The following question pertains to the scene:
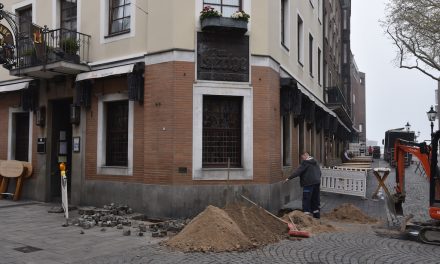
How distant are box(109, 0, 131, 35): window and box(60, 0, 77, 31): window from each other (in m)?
1.69

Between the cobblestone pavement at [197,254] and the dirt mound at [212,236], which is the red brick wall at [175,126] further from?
the dirt mound at [212,236]

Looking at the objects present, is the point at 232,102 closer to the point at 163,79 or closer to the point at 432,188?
the point at 163,79

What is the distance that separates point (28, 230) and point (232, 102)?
613 centimetres

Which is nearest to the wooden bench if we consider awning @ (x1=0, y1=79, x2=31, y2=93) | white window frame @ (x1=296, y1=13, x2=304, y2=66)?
awning @ (x1=0, y1=79, x2=31, y2=93)

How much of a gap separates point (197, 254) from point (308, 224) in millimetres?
3500

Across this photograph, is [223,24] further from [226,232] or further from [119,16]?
[226,232]

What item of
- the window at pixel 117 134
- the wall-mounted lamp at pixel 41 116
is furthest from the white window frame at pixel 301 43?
the wall-mounted lamp at pixel 41 116

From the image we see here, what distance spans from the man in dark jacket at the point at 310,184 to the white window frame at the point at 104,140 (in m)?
4.49

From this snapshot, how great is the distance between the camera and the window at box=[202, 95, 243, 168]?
41.3 ft

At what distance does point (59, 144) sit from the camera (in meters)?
15.7

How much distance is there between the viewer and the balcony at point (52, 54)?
13625mm

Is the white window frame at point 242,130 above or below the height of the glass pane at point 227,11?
below

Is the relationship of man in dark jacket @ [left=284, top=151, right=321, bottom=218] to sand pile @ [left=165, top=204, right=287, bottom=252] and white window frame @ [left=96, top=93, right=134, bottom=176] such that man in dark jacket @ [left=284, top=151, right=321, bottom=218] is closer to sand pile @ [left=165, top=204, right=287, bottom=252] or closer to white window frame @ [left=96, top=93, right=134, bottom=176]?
sand pile @ [left=165, top=204, right=287, bottom=252]

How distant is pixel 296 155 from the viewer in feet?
55.4
